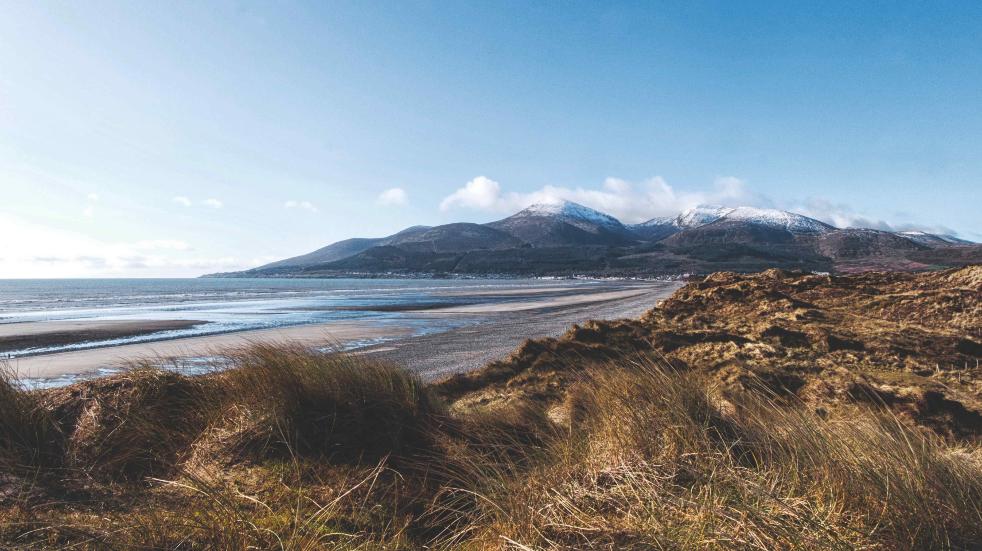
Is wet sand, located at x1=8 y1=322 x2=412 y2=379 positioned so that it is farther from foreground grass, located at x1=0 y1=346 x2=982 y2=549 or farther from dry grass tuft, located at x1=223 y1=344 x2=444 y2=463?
foreground grass, located at x1=0 y1=346 x2=982 y2=549

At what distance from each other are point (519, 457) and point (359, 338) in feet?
54.0

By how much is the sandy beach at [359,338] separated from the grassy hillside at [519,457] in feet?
18.2

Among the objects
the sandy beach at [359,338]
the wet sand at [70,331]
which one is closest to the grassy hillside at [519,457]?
the sandy beach at [359,338]

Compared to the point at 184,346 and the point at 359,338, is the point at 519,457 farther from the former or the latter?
the point at 184,346

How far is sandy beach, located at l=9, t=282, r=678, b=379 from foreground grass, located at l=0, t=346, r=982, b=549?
5537 millimetres

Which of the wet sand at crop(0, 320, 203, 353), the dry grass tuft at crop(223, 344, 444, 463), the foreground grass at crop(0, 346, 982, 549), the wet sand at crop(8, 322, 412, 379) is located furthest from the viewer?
the wet sand at crop(0, 320, 203, 353)

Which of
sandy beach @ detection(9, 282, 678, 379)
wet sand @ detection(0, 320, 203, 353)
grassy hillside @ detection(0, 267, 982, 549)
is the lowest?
sandy beach @ detection(9, 282, 678, 379)

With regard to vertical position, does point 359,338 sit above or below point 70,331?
below

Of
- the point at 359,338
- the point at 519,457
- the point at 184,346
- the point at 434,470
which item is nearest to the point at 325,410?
the point at 434,470

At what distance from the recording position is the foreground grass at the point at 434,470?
2.10 metres

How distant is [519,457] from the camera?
3557 millimetres

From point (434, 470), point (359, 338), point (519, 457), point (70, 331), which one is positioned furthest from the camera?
point (70, 331)

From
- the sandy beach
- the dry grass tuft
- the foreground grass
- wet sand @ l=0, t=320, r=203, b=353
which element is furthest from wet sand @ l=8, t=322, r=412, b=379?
the foreground grass

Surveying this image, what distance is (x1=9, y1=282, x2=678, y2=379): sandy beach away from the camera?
13398 mm
